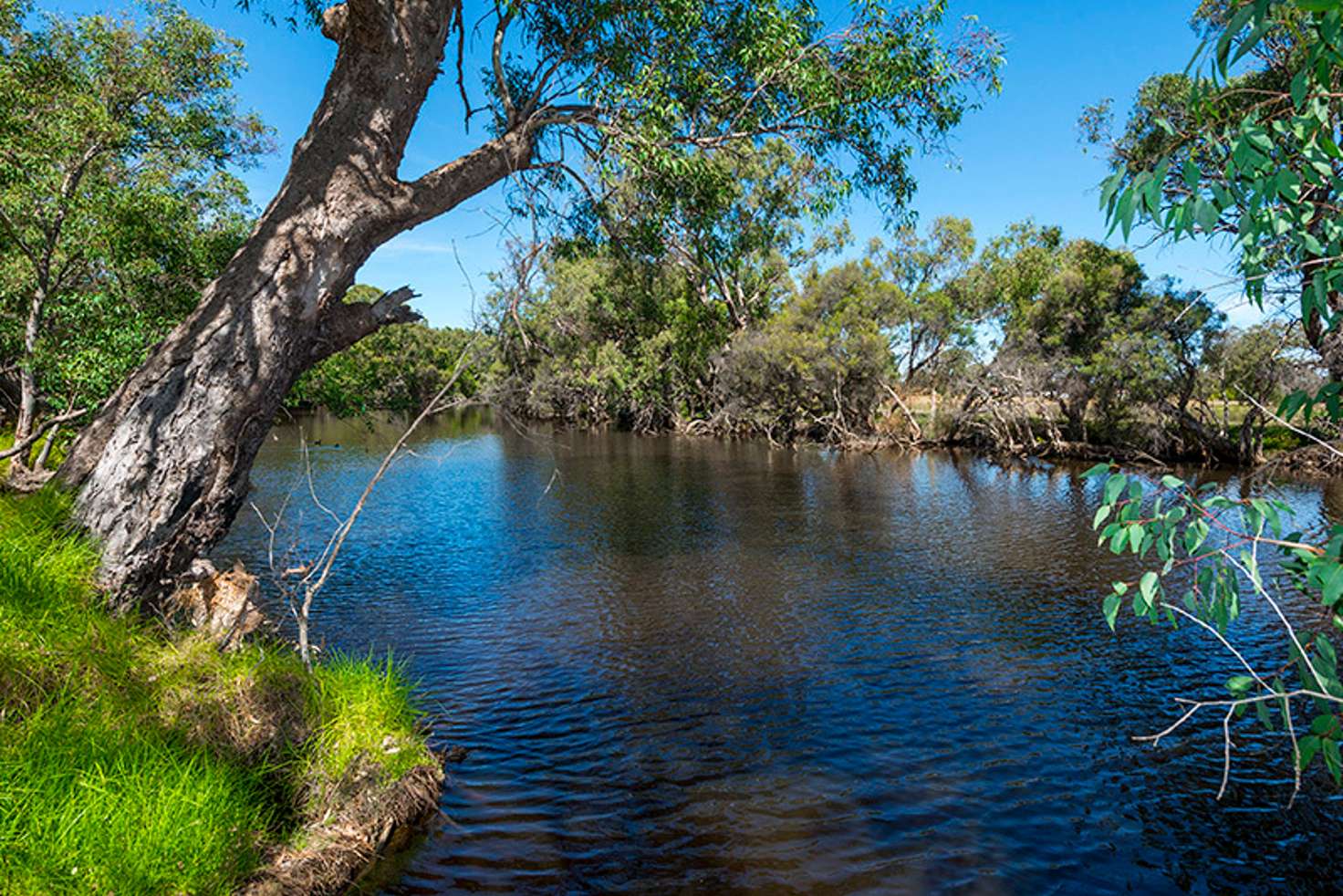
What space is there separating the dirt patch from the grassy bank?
0.09 meters

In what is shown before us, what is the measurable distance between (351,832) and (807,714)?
5.45 metres

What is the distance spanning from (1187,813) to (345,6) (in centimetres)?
1168

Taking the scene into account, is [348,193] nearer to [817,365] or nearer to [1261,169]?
[1261,169]

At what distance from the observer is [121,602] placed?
21.7 ft

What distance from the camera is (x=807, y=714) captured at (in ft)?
29.6

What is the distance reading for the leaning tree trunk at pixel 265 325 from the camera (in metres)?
6.73

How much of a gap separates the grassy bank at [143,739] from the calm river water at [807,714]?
119cm

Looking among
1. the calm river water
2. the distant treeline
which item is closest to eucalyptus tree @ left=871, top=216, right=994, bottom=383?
the distant treeline

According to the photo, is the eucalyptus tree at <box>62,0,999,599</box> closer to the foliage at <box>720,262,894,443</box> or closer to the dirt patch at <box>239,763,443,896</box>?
the dirt patch at <box>239,763,443,896</box>

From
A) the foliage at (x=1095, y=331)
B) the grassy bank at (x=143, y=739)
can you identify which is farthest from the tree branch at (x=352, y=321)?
the foliage at (x=1095, y=331)

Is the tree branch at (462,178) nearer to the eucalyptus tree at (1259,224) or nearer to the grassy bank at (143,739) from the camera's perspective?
the grassy bank at (143,739)

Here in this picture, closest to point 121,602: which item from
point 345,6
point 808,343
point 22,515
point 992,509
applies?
point 22,515

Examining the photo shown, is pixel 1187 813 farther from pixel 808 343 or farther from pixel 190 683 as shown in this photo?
pixel 808 343

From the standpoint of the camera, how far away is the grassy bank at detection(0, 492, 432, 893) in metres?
4.16
